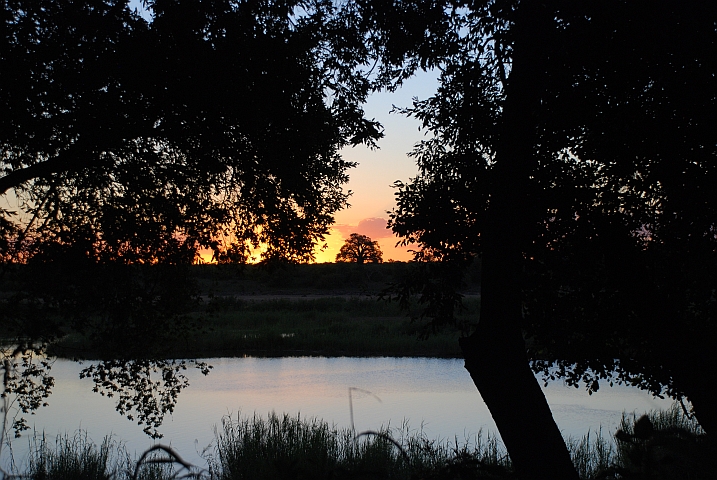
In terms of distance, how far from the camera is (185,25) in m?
7.14

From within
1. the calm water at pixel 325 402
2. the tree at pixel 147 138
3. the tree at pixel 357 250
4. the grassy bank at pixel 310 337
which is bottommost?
the calm water at pixel 325 402

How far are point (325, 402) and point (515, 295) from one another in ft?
40.6

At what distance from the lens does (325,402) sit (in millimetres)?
17734

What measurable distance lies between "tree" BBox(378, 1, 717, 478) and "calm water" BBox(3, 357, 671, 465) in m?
6.09

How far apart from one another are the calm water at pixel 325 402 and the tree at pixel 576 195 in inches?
240

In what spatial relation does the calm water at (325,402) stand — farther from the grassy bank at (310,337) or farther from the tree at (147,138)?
the tree at (147,138)

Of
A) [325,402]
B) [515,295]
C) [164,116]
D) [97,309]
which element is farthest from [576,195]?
[325,402]

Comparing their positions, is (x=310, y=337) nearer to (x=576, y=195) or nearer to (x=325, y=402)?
(x=325, y=402)

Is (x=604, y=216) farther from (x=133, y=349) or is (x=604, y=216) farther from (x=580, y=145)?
(x=133, y=349)

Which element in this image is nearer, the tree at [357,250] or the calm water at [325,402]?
the calm water at [325,402]

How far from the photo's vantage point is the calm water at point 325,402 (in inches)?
580

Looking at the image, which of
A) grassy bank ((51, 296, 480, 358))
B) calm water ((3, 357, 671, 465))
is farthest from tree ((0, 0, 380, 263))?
grassy bank ((51, 296, 480, 358))

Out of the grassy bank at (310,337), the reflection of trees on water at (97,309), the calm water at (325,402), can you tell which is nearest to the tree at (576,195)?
the reflection of trees on water at (97,309)

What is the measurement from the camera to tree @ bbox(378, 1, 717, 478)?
19.4 feet
